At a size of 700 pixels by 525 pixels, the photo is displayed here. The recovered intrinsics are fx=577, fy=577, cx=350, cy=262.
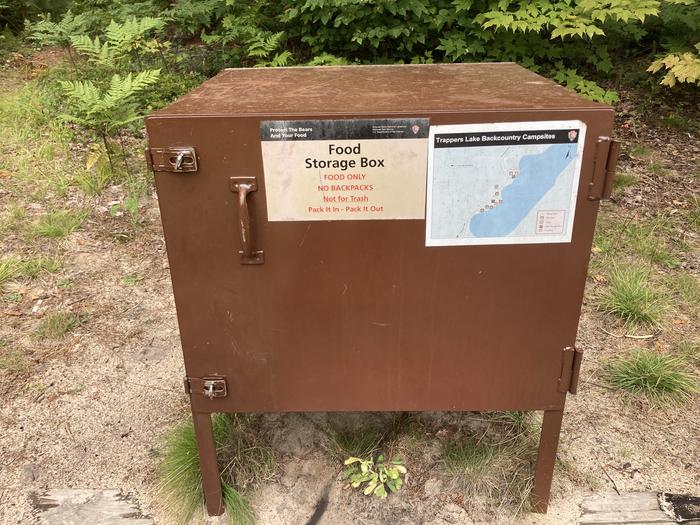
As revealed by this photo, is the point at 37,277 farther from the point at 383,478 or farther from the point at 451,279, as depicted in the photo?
the point at 451,279

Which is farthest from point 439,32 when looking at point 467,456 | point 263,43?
point 467,456

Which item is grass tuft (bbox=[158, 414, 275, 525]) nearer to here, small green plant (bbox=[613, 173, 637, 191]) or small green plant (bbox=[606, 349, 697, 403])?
small green plant (bbox=[606, 349, 697, 403])

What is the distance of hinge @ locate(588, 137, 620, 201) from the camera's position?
1.62 metres

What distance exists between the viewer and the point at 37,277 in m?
3.87

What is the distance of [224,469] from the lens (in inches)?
95.0

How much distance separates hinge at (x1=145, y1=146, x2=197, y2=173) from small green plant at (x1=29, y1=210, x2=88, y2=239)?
305 centimetres

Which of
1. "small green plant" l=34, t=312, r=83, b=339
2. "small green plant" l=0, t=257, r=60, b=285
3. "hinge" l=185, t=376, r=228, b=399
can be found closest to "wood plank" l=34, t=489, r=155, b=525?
"hinge" l=185, t=376, r=228, b=399

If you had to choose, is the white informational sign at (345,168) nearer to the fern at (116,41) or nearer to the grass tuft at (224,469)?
the grass tuft at (224,469)

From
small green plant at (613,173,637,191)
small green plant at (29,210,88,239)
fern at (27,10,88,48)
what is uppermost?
fern at (27,10,88,48)

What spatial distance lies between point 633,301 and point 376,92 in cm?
228

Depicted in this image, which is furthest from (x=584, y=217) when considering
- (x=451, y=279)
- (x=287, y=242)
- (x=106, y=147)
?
(x=106, y=147)

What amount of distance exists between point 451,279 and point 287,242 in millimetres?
519

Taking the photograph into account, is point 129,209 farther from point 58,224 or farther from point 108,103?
point 108,103

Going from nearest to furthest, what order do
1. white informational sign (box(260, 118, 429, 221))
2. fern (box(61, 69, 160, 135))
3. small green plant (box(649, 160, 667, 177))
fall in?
white informational sign (box(260, 118, 429, 221)) → fern (box(61, 69, 160, 135)) → small green plant (box(649, 160, 667, 177))
